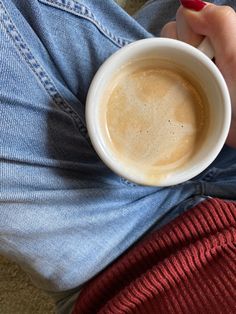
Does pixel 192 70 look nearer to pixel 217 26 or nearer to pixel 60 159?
pixel 217 26

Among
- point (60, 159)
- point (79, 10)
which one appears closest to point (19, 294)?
point (60, 159)

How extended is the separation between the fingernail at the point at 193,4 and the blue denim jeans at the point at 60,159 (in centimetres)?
10

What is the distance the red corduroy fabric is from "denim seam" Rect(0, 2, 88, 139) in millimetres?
169

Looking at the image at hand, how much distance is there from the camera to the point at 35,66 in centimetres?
43

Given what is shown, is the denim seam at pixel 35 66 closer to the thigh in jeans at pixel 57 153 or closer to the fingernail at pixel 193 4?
the thigh in jeans at pixel 57 153

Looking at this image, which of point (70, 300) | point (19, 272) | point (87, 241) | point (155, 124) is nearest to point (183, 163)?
point (155, 124)

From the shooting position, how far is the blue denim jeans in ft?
1.40

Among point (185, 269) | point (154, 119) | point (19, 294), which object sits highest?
point (154, 119)

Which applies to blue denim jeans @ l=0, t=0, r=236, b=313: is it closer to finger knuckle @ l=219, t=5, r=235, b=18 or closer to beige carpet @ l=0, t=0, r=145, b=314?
finger knuckle @ l=219, t=5, r=235, b=18

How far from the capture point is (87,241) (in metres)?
0.49

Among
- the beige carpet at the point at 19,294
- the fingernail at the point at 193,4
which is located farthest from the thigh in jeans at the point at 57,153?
the beige carpet at the point at 19,294

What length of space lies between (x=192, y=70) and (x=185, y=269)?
206 mm

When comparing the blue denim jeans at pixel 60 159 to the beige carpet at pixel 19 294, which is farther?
the beige carpet at pixel 19 294

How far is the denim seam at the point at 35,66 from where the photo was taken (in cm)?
41
